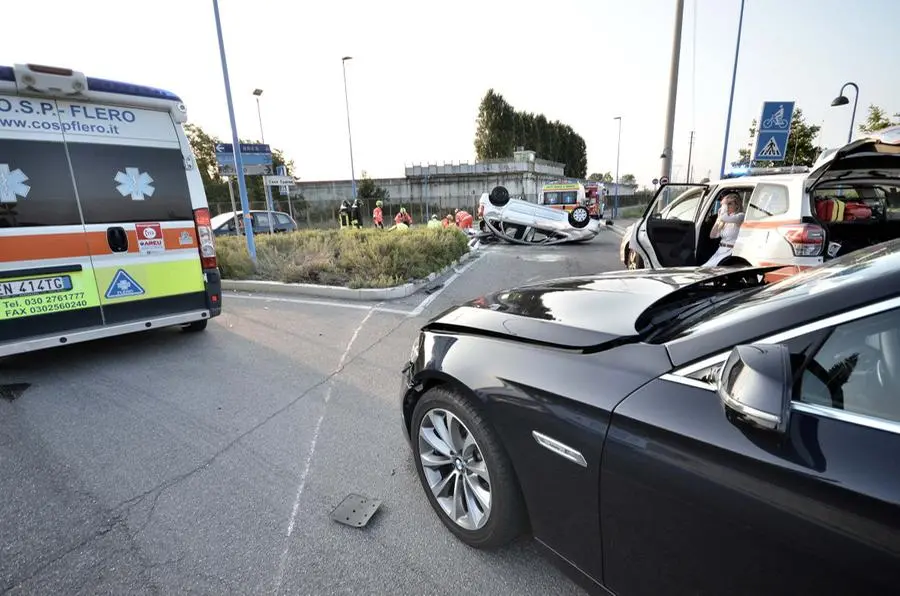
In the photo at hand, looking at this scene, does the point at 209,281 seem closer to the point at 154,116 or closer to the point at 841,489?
the point at 154,116

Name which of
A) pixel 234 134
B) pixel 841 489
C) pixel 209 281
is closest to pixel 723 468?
pixel 841 489

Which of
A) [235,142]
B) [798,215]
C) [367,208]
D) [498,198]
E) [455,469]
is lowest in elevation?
[455,469]

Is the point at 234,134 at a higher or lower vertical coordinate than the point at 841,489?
higher

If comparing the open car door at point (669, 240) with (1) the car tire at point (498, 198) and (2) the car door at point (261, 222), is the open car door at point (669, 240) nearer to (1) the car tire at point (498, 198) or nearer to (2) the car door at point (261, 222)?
(1) the car tire at point (498, 198)

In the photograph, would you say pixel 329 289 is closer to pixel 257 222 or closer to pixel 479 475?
pixel 479 475

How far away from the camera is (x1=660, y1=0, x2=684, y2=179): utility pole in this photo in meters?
14.2

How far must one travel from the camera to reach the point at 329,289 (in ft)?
24.8

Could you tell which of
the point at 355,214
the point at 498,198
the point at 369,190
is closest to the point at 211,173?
the point at 369,190

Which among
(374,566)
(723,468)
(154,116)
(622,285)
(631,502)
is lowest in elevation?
(374,566)

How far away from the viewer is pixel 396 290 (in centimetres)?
739

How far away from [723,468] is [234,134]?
10787 millimetres

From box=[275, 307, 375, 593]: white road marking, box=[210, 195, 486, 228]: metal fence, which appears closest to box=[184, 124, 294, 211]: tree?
box=[210, 195, 486, 228]: metal fence

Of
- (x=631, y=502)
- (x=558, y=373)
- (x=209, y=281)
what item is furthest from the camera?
(x=209, y=281)

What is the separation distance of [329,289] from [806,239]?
6519mm
